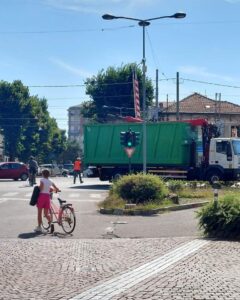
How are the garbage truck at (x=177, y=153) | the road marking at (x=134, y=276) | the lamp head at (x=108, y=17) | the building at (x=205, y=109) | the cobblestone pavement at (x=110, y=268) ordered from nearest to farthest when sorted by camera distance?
1. the road marking at (x=134, y=276)
2. the cobblestone pavement at (x=110, y=268)
3. the lamp head at (x=108, y=17)
4. the garbage truck at (x=177, y=153)
5. the building at (x=205, y=109)

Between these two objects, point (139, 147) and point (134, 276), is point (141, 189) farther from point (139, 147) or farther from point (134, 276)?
point (139, 147)

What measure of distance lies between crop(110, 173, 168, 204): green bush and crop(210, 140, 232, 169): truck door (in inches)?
478

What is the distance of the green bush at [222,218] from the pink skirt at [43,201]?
3.77m

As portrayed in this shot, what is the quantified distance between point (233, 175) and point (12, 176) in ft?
69.5

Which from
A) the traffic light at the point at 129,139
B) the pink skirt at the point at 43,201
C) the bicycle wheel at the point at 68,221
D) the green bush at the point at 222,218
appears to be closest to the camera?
the green bush at the point at 222,218

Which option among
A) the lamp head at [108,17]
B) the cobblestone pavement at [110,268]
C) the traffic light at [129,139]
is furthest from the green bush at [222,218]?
the lamp head at [108,17]

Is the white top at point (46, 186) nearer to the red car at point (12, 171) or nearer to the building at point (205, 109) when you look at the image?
the red car at point (12, 171)

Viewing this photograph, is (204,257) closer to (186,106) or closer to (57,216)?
(57,216)

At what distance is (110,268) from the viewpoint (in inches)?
395

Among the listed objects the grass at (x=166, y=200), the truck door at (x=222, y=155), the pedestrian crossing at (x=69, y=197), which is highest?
the truck door at (x=222, y=155)

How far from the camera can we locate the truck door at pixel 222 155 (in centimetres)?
3312

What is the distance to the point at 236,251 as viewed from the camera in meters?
12.0

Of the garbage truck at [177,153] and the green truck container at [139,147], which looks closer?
the garbage truck at [177,153]

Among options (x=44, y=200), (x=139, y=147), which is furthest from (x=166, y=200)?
(x=139, y=147)
